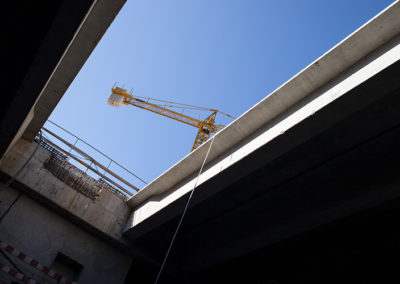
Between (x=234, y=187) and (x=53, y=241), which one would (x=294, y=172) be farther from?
(x=53, y=241)

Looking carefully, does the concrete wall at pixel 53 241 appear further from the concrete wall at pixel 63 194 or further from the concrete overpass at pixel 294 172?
the concrete overpass at pixel 294 172

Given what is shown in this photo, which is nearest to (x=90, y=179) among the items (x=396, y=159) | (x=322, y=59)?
(x=322, y=59)

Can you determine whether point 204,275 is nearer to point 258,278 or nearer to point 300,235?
point 258,278

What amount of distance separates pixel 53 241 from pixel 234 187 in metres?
5.78

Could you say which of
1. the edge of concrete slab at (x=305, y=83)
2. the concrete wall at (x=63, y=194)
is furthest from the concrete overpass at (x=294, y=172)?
the concrete wall at (x=63, y=194)

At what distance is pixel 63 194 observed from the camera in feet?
36.0

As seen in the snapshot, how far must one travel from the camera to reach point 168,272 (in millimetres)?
12305

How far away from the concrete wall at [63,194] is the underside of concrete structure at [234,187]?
34 mm

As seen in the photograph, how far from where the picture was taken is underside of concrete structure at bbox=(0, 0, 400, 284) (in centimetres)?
675

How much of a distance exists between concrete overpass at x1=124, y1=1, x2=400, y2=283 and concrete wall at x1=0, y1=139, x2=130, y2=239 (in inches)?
21.1

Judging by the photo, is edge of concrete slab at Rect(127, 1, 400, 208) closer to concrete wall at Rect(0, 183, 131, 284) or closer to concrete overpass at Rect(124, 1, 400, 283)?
concrete overpass at Rect(124, 1, 400, 283)

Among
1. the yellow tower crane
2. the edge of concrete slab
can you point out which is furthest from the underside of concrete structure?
the yellow tower crane

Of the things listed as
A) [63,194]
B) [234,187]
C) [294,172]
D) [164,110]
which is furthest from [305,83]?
[164,110]

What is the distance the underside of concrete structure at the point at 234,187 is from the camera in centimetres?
675
